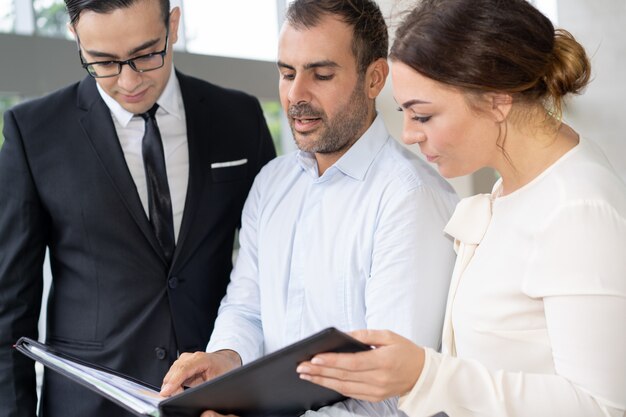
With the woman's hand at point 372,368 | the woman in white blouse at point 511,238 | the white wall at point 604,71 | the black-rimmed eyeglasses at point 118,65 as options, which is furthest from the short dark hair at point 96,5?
the white wall at point 604,71

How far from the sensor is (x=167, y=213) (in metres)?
2.02

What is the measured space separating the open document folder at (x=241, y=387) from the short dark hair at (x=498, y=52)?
0.49 metres

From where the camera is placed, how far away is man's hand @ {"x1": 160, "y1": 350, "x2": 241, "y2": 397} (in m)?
1.56

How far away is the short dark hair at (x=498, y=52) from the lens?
132 centimetres

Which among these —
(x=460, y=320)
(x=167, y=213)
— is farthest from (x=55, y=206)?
(x=460, y=320)

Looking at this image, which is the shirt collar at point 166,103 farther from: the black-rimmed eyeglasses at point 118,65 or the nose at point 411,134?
the nose at point 411,134

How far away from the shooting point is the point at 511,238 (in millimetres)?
1350

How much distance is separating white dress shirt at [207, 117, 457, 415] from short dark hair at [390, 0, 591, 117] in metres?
0.41

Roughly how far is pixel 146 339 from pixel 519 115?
1.13 meters

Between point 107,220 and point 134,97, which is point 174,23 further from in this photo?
point 107,220

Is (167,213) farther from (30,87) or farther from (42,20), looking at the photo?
(42,20)

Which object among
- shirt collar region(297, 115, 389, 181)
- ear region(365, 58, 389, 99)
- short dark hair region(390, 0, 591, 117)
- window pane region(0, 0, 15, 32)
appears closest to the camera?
short dark hair region(390, 0, 591, 117)

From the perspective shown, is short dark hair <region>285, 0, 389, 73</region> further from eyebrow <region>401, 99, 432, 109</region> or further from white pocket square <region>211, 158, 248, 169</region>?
eyebrow <region>401, 99, 432, 109</region>

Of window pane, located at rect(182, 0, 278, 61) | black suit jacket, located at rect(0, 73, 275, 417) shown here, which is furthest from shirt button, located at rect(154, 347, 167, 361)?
window pane, located at rect(182, 0, 278, 61)
